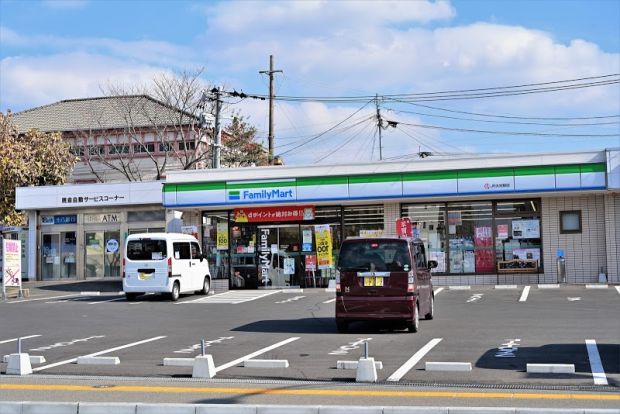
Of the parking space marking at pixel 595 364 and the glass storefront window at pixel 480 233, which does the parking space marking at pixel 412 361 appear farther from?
the glass storefront window at pixel 480 233

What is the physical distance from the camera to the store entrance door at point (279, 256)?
2744 centimetres

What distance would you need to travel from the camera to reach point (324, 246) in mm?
27062

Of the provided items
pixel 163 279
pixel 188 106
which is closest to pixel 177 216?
pixel 163 279

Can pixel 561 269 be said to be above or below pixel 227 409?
above

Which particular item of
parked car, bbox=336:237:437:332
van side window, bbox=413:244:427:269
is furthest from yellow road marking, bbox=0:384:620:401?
van side window, bbox=413:244:427:269

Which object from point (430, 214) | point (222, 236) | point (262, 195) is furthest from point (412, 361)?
point (222, 236)

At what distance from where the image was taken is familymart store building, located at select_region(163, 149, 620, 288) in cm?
2483

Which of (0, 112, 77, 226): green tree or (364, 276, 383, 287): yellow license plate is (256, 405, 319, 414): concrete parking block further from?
(0, 112, 77, 226): green tree

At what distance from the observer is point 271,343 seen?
1337 centimetres

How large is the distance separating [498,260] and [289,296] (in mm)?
7426

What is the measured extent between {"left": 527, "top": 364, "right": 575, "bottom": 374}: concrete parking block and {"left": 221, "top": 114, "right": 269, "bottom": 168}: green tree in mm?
38518

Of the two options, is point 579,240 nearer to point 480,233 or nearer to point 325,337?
point 480,233

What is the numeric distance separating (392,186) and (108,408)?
1889 centimetres

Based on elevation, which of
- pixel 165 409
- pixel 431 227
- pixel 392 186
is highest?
pixel 392 186
